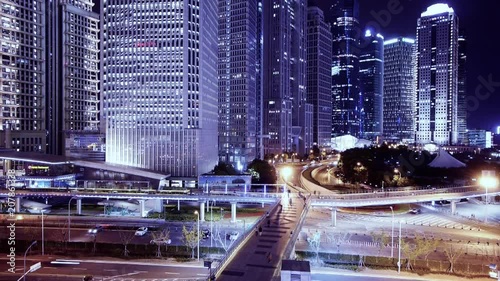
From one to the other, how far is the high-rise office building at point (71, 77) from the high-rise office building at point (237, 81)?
46.0 m

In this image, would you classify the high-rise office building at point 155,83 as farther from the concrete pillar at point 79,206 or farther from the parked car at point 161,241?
the parked car at point 161,241

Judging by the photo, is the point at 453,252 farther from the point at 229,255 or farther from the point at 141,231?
the point at 141,231

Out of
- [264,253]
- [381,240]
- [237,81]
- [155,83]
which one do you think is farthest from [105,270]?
[237,81]

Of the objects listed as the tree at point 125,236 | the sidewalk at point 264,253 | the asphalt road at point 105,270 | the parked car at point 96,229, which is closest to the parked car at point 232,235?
the sidewalk at point 264,253

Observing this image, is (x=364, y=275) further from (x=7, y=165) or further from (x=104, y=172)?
(x=7, y=165)

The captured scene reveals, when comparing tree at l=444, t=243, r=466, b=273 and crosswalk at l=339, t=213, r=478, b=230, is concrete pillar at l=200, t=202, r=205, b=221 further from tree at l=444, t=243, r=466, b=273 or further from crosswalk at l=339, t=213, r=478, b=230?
tree at l=444, t=243, r=466, b=273

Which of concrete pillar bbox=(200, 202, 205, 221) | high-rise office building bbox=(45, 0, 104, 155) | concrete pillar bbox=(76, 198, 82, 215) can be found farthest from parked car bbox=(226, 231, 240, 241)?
high-rise office building bbox=(45, 0, 104, 155)

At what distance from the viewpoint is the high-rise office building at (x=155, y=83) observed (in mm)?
111188

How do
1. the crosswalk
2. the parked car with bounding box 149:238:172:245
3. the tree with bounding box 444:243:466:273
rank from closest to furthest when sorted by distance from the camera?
1. the tree with bounding box 444:243:466:273
2. the parked car with bounding box 149:238:172:245
3. the crosswalk

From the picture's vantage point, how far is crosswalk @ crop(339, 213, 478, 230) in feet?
250

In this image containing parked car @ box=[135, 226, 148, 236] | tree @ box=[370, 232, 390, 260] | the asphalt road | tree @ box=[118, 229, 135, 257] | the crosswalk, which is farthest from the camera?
the crosswalk

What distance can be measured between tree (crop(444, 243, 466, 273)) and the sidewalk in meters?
18.9

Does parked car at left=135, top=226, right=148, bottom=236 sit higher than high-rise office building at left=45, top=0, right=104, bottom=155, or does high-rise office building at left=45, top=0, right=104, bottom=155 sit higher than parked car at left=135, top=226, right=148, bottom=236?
high-rise office building at left=45, top=0, right=104, bottom=155

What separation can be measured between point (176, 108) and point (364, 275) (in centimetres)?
7550
